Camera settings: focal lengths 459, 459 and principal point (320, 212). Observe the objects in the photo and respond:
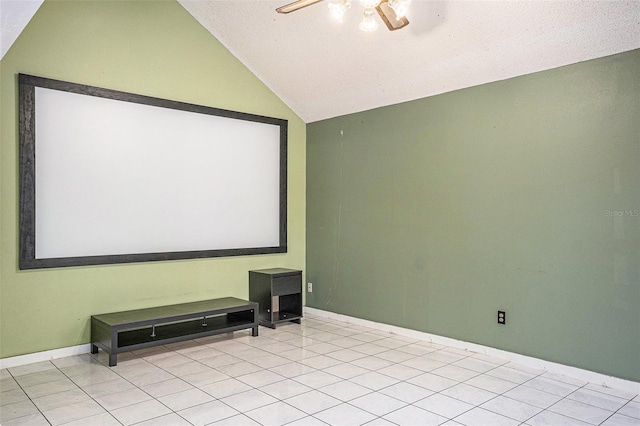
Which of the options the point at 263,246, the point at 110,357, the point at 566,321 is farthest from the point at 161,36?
the point at 566,321

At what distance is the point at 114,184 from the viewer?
14.1ft

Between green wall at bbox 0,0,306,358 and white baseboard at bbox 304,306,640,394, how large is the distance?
5.00 ft

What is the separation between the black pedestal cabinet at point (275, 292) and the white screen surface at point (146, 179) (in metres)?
0.46

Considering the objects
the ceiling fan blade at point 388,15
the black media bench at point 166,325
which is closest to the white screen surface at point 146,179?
the black media bench at point 166,325

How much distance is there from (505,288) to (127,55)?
4126 millimetres

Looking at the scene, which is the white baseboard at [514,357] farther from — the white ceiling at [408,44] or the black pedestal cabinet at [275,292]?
the white ceiling at [408,44]

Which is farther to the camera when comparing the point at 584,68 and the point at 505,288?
the point at 505,288

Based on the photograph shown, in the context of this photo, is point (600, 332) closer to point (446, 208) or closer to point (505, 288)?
point (505, 288)

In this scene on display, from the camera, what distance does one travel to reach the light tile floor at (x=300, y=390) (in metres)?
2.82

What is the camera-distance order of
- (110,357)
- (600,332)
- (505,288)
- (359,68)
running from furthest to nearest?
(359,68), (505,288), (110,357), (600,332)

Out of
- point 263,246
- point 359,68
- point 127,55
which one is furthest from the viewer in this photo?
point 263,246

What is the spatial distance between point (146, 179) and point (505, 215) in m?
3.39

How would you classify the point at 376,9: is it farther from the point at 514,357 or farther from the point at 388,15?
the point at 514,357

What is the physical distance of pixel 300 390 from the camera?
3283 mm
